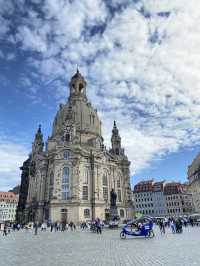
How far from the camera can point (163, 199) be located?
11881 centimetres

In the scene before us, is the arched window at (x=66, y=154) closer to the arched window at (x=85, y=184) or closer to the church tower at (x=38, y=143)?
the arched window at (x=85, y=184)

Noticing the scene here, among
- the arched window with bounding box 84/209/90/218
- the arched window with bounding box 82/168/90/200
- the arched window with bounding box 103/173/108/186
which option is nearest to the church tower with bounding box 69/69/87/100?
the arched window with bounding box 103/173/108/186

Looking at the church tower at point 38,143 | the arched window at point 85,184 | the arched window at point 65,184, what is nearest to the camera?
the arched window at point 65,184

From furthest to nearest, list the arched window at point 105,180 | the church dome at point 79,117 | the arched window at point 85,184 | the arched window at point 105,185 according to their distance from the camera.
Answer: the church dome at point 79,117, the arched window at point 105,180, the arched window at point 105,185, the arched window at point 85,184

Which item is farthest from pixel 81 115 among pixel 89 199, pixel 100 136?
pixel 89 199

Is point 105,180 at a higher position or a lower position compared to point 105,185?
higher

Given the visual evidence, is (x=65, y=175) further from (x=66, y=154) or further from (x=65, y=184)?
(x=66, y=154)

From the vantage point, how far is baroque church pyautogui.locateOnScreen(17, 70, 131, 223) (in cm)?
7059

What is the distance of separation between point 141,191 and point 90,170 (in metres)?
54.1

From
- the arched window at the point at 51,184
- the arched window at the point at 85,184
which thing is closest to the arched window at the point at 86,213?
the arched window at the point at 85,184

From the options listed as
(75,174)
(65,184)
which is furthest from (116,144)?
(65,184)

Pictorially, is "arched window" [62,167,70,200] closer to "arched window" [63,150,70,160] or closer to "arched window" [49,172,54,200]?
"arched window" [63,150,70,160]

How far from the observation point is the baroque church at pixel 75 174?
70588 millimetres

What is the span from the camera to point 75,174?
7269 centimetres
